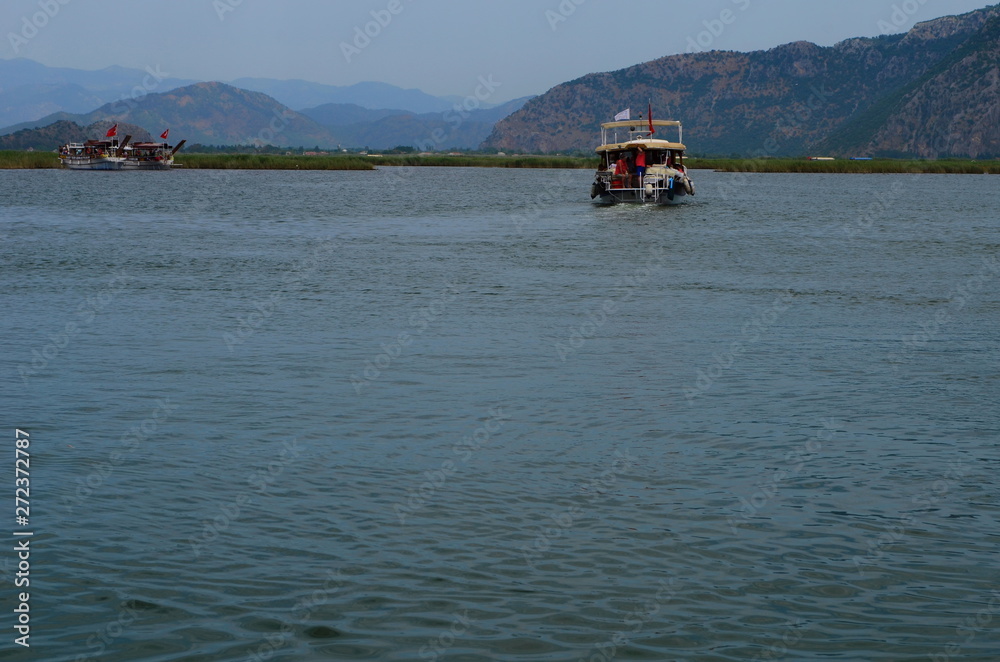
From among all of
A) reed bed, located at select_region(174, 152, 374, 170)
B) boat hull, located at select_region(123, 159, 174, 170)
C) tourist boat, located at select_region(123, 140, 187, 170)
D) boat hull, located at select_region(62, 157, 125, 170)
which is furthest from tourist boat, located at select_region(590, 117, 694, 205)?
boat hull, located at select_region(123, 159, 174, 170)

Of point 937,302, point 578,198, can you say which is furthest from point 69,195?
point 937,302

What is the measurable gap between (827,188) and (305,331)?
97032mm

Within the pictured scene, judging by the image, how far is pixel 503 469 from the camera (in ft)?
44.4

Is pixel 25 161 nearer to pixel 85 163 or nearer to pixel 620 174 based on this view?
pixel 85 163

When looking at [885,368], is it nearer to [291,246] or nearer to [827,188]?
[291,246]

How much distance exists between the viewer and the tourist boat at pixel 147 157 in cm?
14800

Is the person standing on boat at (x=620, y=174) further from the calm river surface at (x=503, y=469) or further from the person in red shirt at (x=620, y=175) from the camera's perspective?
the calm river surface at (x=503, y=469)

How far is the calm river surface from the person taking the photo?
918 centimetres

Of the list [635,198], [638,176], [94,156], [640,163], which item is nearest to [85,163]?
[94,156]

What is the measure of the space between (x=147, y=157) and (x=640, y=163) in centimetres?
10174

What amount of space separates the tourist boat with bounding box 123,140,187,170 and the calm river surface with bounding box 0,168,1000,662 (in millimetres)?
122327

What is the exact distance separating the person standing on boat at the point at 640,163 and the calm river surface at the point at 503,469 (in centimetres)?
3621

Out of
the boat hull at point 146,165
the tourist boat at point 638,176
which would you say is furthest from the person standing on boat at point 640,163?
the boat hull at point 146,165

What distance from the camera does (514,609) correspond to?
941 centimetres
